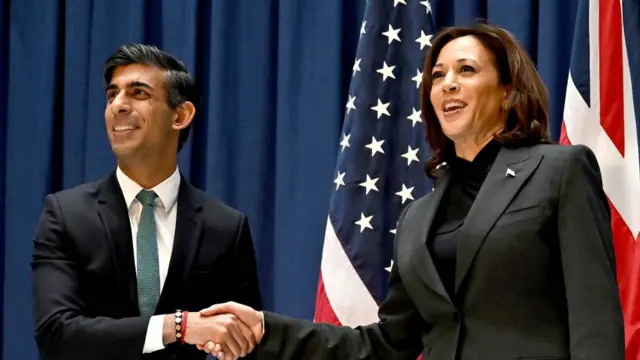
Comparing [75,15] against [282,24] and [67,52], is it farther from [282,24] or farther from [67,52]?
[282,24]

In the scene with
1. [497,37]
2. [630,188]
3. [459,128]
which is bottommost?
[630,188]

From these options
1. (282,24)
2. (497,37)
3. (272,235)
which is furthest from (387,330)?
(282,24)

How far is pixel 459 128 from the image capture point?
8.33 ft

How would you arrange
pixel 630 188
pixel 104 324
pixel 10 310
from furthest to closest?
pixel 10 310 → pixel 630 188 → pixel 104 324

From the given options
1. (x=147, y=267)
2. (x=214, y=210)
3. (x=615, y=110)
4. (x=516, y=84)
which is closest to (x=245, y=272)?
(x=214, y=210)

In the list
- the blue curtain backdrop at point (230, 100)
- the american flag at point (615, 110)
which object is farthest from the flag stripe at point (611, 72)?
the blue curtain backdrop at point (230, 100)

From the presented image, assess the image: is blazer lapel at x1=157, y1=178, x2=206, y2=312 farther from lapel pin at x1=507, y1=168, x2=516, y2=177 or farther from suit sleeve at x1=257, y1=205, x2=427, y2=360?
lapel pin at x1=507, y1=168, x2=516, y2=177

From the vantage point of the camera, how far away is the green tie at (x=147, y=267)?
2.86m

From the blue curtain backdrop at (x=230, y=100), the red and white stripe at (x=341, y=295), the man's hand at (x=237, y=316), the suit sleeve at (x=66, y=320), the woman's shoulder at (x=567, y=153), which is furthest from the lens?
the blue curtain backdrop at (x=230, y=100)

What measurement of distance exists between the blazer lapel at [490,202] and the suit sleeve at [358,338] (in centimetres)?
42

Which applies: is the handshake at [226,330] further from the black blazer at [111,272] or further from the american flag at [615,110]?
the american flag at [615,110]

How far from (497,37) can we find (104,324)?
1.36 metres

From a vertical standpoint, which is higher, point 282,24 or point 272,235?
point 282,24

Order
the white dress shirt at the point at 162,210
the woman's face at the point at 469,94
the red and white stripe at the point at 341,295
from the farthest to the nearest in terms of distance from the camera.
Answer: the red and white stripe at the point at 341,295 → the white dress shirt at the point at 162,210 → the woman's face at the point at 469,94
